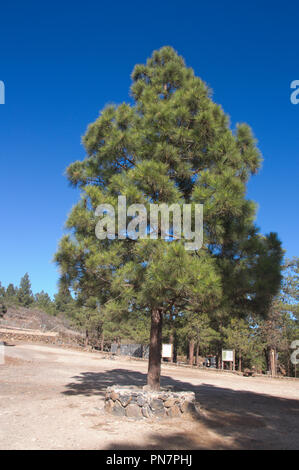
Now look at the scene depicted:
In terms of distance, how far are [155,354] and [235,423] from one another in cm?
208

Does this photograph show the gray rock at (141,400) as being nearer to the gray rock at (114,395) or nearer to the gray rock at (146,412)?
the gray rock at (146,412)

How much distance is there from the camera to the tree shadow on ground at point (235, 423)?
16.4ft

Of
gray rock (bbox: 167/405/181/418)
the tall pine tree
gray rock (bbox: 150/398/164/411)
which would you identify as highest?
the tall pine tree

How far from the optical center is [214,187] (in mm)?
6223

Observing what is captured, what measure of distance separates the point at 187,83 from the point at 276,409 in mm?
8636

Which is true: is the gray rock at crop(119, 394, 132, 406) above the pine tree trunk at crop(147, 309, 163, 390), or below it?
below

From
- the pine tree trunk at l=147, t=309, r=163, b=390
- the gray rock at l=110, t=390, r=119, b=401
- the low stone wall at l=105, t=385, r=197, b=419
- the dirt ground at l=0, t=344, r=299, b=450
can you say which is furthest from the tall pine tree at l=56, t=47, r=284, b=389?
the dirt ground at l=0, t=344, r=299, b=450

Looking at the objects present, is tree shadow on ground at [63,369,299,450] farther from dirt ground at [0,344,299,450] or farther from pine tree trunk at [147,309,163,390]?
pine tree trunk at [147,309,163,390]

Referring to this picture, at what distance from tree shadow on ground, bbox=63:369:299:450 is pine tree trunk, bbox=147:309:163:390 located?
1.15m

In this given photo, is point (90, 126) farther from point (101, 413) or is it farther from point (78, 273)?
point (101, 413)

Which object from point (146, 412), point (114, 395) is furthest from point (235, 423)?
point (114, 395)

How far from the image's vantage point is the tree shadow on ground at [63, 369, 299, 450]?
499cm

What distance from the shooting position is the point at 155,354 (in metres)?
7.36
